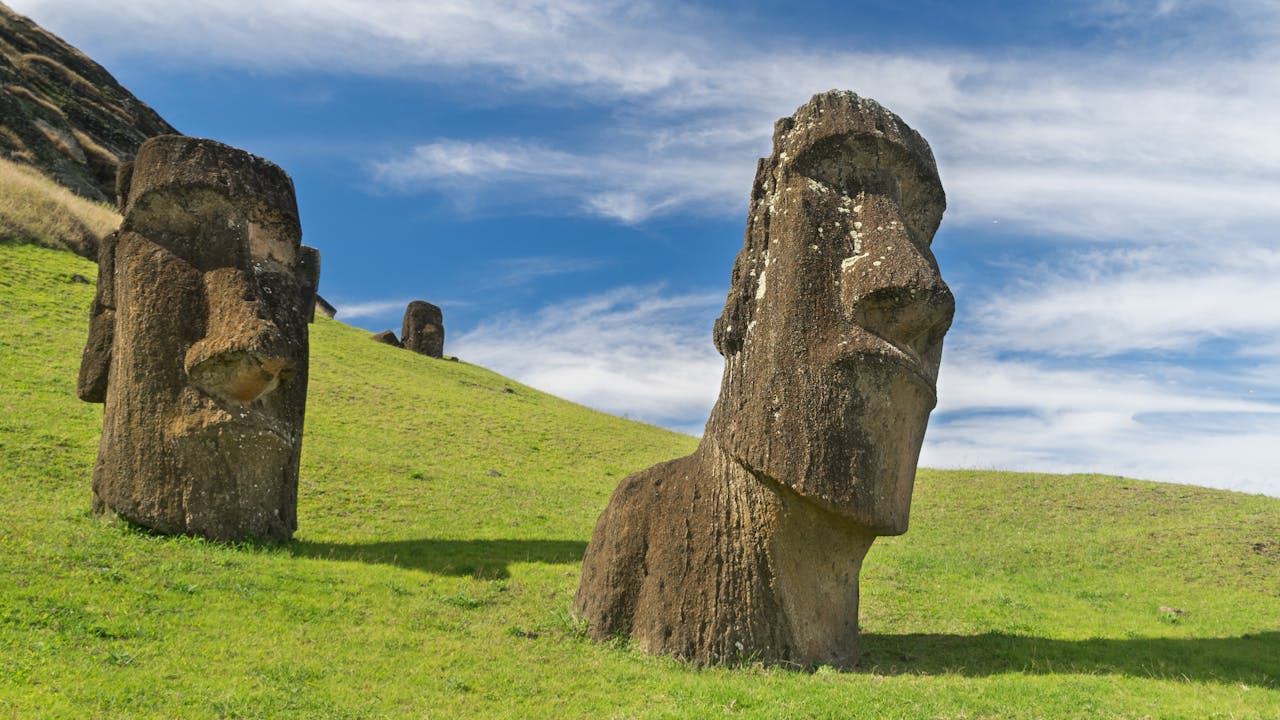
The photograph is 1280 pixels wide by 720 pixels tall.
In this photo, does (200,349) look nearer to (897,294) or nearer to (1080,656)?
(897,294)

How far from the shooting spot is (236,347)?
40.5 ft

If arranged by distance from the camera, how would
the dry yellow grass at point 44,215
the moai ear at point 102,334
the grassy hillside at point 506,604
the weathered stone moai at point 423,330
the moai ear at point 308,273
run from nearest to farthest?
the grassy hillside at point 506,604, the moai ear at point 102,334, the moai ear at point 308,273, the dry yellow grass at point 44,215, the weathered stone moai at point 423,330

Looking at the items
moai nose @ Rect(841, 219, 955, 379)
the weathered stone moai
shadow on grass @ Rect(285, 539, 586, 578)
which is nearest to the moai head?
moai nose @ Rect(841, 219, 955, 379)

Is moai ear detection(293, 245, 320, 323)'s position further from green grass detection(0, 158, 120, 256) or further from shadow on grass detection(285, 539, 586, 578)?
green grass detection(0, 158, 120, 256)

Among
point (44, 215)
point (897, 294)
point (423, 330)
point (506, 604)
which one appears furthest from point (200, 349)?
point (423, 330)

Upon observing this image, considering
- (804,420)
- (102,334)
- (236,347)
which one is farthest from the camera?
(102,334)

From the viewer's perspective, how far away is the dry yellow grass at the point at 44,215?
1382 inches

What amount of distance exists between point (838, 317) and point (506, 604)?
18.4 feet

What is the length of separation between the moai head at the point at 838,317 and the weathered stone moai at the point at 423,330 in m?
38.5

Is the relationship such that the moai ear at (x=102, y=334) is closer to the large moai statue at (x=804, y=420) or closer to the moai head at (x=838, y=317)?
the large moai statue at (x=804, y=420)

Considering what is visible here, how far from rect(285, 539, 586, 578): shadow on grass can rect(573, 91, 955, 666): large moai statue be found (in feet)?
11.9

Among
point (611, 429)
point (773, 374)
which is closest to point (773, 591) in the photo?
point (773, 374)

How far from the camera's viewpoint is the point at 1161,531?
1911 cm

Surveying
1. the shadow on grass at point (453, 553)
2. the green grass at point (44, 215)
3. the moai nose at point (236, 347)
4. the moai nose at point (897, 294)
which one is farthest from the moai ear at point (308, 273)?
the green grass at point (44, 215)
